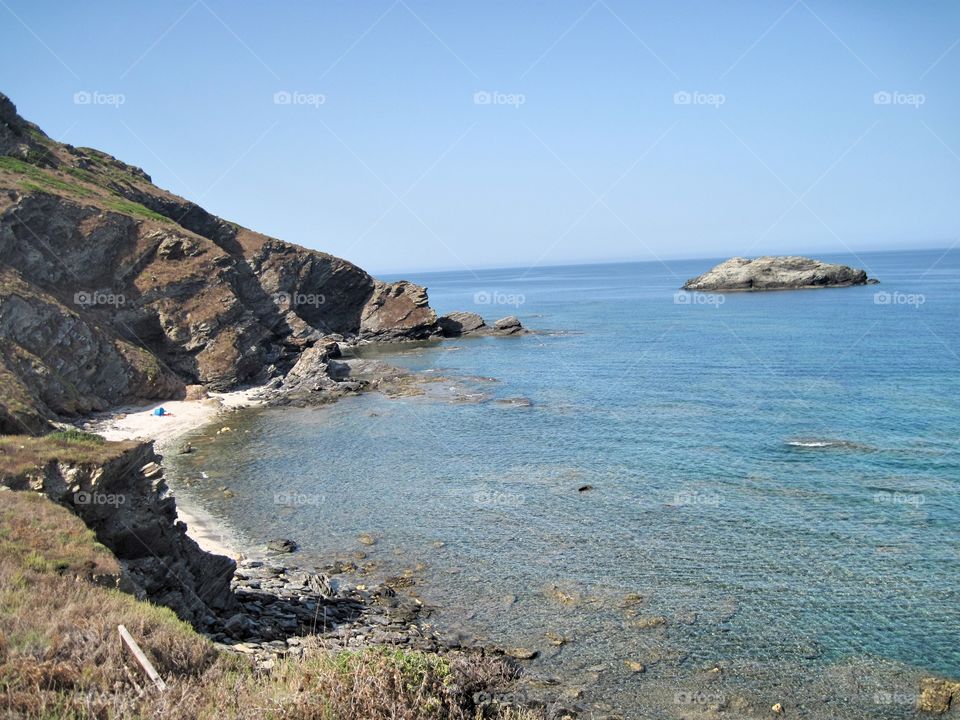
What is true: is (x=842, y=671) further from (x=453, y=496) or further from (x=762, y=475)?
(x=453, y=496)

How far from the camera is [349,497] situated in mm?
36812

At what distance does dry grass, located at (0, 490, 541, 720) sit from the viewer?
407 inches

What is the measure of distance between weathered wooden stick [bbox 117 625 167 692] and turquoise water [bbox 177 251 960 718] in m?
12.0

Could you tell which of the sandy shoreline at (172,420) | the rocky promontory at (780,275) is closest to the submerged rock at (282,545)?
the sandy shoreline at (172,420)

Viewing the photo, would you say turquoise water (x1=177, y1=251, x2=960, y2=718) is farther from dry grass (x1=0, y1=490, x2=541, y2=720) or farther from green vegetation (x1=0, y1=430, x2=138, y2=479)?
green vegetation (x1=0, y1=430, x2=138, y2=479)

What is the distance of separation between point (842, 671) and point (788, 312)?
332ft

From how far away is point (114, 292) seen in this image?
2628 inches

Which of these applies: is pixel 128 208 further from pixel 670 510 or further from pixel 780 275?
pixel 780 275

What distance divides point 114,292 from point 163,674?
63590 mm

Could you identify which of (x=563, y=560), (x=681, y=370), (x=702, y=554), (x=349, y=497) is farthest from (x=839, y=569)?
(x=681, y=370)

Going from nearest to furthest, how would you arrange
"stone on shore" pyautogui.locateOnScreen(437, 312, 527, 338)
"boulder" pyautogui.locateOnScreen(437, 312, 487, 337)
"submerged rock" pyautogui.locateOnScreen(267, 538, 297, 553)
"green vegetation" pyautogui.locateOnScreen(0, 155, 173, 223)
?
"submerged rock" pyautogui.locateOnScreen(267, 538, 297, 553), "green vegetation" pyautogui.locateOnScreen(0, 155, 173, 223), "stone on shore" pyautogui.locateOnScreen(437, 312, 527, 338), "boulder" pyautogui.locateOnScreen(437, 312, 487, 337)

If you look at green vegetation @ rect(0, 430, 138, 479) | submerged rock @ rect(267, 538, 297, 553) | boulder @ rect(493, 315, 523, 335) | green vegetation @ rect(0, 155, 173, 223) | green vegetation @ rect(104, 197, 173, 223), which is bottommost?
submerged rock @ rect(267, 538, 297, 553)

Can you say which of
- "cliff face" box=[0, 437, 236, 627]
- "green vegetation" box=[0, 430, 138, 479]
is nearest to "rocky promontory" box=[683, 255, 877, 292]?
"cliff face" box=[0, 437, 236, 627]

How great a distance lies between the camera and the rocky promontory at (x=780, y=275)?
518 feet
